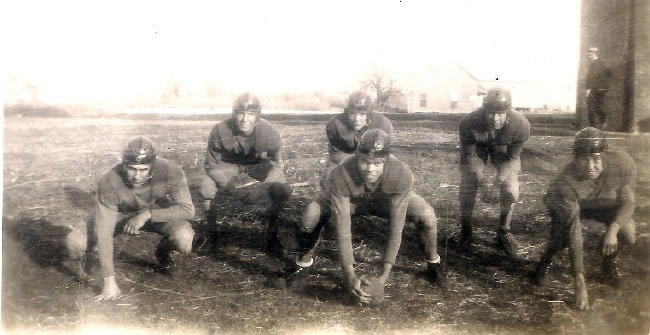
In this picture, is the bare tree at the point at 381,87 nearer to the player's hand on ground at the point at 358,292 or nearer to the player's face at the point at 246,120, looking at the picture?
the player's face at the point at 246,120

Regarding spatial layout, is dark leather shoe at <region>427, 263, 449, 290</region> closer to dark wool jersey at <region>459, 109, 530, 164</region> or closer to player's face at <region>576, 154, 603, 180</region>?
dark wool jersey at <region>459, 109, 530, 164</region>

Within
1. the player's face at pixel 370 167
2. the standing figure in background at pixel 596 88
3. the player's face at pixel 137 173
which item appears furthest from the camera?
the standing figure in background at pixel 596 88

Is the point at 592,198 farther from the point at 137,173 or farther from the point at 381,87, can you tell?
the point at 137,173

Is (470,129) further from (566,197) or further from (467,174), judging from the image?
(566,197)

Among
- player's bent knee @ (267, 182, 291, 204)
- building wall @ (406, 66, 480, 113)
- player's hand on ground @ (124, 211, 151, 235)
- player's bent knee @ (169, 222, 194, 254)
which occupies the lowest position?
player's bent knee @ (169, 222, 194, 254)

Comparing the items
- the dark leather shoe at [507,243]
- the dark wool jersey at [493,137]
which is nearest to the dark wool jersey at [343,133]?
the dark wool jersey at [493,137]

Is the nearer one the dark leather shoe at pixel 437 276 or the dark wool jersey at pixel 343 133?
the dark leather shoe at pixel 437 276

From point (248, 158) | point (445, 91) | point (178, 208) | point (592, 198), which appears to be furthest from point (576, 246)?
point (178, 208)

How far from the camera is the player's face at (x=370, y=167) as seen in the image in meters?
2.55

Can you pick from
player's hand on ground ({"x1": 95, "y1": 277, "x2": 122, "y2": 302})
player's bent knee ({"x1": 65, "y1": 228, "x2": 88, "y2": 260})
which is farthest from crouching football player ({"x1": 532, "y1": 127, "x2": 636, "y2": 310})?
player's bent knee ({"x1": 65, "y1": 228, "x2": 88, "y2": 260})

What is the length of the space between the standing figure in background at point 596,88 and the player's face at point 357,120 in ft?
4.79

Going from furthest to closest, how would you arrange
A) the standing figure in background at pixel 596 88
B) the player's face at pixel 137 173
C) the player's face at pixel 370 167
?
the standing figure in background at pixel 596 88
the player's face at pixel 137 173
the player's face at pixel 370 167

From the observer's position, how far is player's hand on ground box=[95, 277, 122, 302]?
8.79 feet

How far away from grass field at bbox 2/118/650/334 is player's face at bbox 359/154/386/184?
0.28 metres
